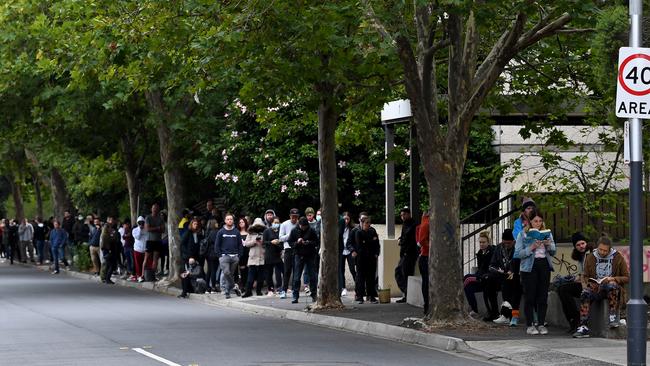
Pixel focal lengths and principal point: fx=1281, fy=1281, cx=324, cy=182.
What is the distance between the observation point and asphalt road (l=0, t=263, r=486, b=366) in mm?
15250

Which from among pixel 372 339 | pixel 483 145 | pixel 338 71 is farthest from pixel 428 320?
pixel 483 145

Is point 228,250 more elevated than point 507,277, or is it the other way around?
point 228,250

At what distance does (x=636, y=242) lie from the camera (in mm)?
12781

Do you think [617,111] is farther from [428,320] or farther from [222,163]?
[222,163]

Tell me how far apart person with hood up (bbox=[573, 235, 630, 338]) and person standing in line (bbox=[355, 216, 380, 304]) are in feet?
25.7

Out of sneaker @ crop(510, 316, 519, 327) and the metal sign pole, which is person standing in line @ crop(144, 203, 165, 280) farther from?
the metal sign pole

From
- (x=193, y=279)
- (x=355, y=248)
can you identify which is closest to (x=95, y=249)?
(x=193, y=279)

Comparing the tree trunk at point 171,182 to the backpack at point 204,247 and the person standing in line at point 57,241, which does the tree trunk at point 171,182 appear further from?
the person standing in line at point 57,241

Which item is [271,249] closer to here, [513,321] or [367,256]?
[367,256]

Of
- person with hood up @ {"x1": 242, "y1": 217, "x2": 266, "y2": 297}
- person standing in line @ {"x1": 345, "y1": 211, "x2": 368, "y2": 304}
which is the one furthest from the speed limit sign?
person with hood up @ {"x1": 242, "y1": 217, "x2": 266, "y2": 297}

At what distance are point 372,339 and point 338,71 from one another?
4360mm

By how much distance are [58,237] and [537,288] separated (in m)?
27.8

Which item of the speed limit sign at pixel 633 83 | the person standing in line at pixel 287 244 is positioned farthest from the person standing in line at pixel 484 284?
the speed limit sign at pixel 633 83

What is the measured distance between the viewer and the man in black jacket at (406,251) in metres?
24.2
